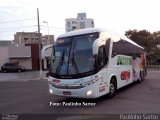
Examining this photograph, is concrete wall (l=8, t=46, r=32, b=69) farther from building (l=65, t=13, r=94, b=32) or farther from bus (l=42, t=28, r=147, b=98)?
bus (l=42, t=28, r=147, b=98)

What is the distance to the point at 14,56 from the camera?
59.2 m

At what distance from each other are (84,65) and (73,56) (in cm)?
66

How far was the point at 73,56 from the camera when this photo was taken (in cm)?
1288

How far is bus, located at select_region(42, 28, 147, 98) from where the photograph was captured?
1237cm

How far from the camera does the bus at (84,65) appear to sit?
12.4m

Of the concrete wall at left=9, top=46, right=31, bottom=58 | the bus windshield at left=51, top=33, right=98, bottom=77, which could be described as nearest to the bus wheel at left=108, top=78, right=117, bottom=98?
the bus windshield at left=51, top=33, right=98, bottom=77

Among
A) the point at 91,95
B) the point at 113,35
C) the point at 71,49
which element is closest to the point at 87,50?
the point at 71,49

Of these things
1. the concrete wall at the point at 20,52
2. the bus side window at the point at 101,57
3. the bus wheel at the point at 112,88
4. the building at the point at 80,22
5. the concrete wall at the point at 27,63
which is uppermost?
the building at the point at 80,22

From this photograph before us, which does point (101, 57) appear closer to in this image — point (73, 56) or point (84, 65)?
point (84, 65)

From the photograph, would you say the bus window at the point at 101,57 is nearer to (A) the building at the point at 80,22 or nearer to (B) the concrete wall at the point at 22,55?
(B) the concrete wall at the point at 22,55

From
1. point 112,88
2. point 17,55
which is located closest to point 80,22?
point 17,55

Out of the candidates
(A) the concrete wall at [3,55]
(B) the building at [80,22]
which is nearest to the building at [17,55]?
(A) the concrete wall at [3,55]

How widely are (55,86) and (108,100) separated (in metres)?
2.51

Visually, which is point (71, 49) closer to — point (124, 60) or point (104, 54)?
point (104, 54)
